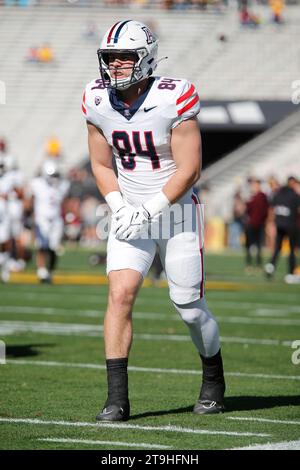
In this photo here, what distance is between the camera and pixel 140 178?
6.23 m

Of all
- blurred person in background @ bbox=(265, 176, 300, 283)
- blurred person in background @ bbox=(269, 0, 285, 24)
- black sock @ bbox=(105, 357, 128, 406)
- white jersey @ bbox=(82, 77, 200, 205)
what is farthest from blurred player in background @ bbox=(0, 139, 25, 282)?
blurred person in background @ bbox=(269, 0, 285, 24)

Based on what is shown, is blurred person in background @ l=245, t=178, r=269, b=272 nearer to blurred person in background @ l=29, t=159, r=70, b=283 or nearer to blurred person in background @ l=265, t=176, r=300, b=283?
blurred person in background @ l=265, t=176, r=300, b=283

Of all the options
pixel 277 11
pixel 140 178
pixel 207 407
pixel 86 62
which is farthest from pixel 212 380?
pixel 86 62

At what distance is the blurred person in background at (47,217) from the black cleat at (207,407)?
1100cm

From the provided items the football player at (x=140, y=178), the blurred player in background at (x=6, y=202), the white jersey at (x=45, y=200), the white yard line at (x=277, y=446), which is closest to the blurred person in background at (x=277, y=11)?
the blurred player in background at (x=6, y=202)

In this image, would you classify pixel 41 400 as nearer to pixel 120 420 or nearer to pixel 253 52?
pixel 120 420

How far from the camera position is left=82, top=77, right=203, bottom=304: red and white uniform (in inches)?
238

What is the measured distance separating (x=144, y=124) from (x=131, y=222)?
1.64 feet

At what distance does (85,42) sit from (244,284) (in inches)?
779

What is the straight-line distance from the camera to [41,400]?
265 inches

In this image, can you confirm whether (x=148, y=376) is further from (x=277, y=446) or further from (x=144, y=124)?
(x=277, y=446)

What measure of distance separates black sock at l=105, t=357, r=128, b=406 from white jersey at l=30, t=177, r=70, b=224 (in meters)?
11.6

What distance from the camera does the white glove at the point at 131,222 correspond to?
19.9 feet
